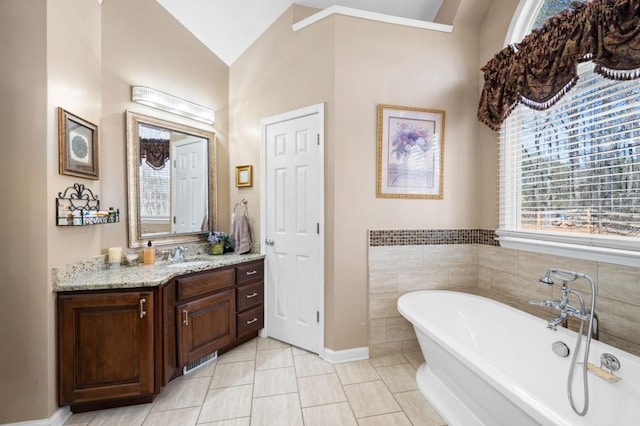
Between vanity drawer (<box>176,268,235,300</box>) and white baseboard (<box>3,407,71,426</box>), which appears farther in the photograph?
vanity drawer (<box>176,268,235,300</box>)

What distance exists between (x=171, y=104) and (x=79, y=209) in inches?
47.5

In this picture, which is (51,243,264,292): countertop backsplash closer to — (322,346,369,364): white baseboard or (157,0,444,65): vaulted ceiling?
(322,346,369,364): white baseboard

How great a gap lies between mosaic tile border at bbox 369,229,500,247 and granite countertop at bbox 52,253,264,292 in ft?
4.40

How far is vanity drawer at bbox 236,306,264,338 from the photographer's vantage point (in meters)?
2.56

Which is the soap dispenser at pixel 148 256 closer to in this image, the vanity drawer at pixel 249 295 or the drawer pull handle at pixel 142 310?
the drawer pull handle at pixel 142 310

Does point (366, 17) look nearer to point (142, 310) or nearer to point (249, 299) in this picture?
point (249, 299)

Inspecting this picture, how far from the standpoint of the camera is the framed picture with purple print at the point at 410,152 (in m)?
2.42

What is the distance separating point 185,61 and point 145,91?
0.61 metres

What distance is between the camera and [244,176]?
2951mm

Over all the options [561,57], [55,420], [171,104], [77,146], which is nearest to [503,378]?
[561,57]

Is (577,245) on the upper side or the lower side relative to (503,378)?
upper

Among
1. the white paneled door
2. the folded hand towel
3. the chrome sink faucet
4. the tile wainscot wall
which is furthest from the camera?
the folded hand towel

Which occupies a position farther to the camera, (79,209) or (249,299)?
(249,299)

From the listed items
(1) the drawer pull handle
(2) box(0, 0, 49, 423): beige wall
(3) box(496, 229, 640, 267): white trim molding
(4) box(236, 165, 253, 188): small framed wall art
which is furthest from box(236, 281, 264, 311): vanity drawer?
(3) box(496, 229, 640, 267): white trim molding
